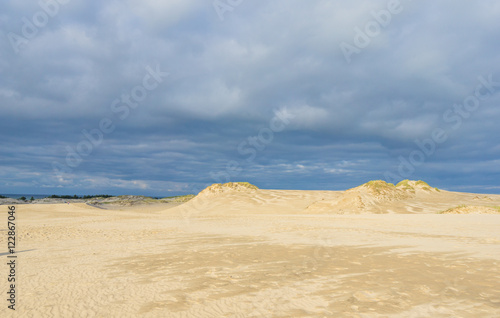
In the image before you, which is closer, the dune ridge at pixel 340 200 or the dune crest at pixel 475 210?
the dune crest at pixel 475 210

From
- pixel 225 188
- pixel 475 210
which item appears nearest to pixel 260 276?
pixel 475 210

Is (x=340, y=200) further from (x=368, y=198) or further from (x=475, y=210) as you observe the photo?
(x=475, y=210)

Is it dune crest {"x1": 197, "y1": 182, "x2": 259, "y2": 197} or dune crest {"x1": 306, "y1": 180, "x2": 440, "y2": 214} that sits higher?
dune crest {"x1": 197, "y1": 182, "x2": 259, "y2": 197}

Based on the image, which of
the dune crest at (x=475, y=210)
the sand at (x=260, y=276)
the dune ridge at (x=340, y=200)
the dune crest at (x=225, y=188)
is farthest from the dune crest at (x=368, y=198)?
the sand at (x=260, y=276)

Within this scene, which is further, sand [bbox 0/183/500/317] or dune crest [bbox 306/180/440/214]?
dune crest [bbox 306/180/440/214]

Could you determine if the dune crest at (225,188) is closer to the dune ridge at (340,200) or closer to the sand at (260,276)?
the dune ridge at (340,200)

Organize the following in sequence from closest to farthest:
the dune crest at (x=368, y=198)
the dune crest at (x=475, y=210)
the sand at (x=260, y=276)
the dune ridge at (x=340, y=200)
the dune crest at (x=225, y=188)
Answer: the sand at (x=260, y=276) → the dune crest at (x=475, y=210) → the dune crest at (x=368, y=198) → the dune ridge at (x=340, y=200) → the dune crest at (x=225, y=188)

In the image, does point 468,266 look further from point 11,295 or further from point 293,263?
point 11,295

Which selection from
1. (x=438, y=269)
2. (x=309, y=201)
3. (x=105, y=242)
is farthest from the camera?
(x=309, y=201)

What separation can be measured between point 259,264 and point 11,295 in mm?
5090

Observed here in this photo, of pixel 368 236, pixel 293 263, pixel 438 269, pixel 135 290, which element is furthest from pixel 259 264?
pixel 368 236

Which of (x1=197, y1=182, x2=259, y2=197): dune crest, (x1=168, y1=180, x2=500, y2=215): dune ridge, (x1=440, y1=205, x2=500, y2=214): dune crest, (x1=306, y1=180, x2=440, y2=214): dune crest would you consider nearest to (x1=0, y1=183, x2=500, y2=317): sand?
(x1=440, y1=205, x2=500, y2=214): dune crest

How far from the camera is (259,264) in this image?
794 centimetres

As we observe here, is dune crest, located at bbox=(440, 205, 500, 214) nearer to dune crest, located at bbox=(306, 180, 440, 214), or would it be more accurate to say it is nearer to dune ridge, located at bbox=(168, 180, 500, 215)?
dune ridge, located at bbox=(168, 180, 500, 215)
